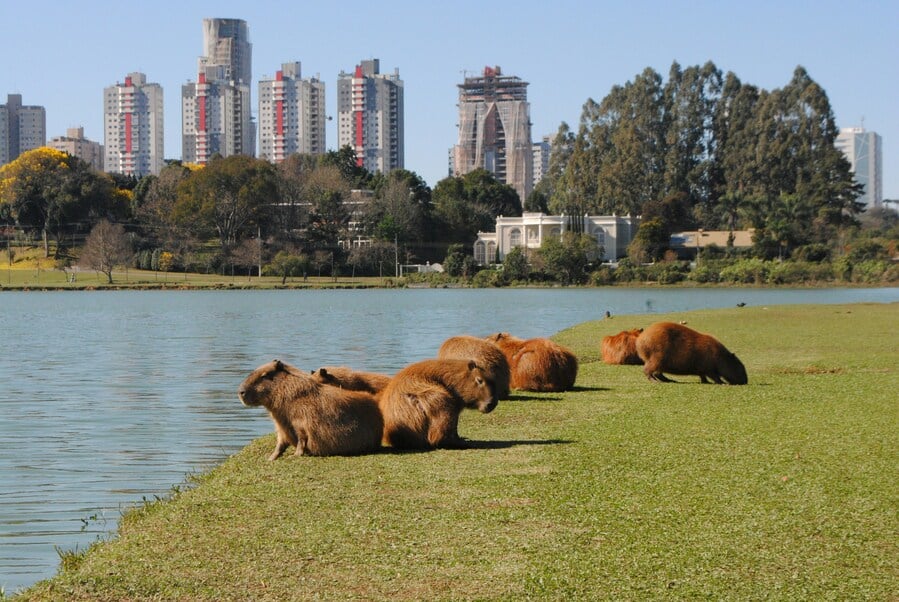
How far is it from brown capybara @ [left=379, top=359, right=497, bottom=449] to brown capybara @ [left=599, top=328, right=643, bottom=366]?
9.45 meters

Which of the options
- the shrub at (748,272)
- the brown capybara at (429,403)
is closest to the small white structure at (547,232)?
the shrub at (748,272)

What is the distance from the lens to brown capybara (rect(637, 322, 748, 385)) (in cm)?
1630

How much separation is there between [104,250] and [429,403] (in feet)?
333

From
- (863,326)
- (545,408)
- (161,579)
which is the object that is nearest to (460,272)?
(863,326)

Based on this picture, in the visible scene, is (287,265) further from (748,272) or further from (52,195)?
(748,272)

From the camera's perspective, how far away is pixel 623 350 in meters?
20.3

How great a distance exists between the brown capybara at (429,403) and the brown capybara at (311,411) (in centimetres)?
25

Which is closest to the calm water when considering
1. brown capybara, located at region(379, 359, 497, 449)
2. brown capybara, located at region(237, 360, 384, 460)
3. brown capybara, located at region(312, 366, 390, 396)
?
brown capybara, located at region(237, 360, 384, 460)

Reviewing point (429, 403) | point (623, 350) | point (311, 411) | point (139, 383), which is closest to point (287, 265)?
point (139, 383)

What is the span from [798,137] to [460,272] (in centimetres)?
3523

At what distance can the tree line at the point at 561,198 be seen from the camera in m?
114

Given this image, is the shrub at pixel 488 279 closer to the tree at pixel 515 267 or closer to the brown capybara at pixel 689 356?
the tree at pixel 515 267

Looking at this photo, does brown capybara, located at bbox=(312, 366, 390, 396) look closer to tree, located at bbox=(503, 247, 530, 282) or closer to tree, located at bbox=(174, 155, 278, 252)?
tree, located at bbox=(503, 247, 530, 282)

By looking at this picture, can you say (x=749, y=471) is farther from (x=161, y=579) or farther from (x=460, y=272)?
(x=460, y=272)
